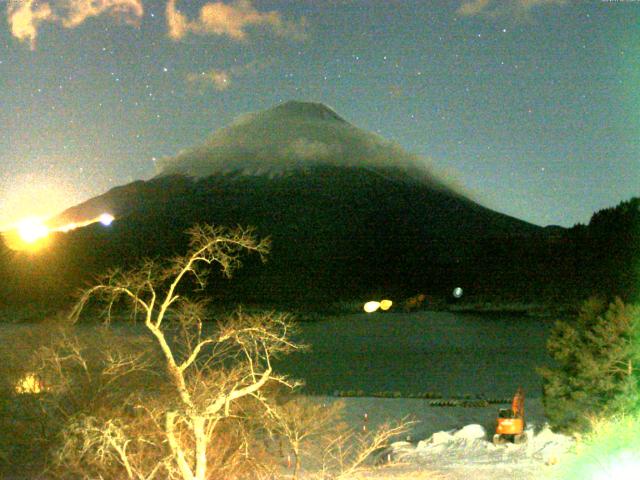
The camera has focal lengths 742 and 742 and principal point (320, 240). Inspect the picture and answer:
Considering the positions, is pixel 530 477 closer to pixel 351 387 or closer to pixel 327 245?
pixel 351 387

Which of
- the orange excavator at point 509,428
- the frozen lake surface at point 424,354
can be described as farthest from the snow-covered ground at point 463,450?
the frozen lake surface at point 424,354

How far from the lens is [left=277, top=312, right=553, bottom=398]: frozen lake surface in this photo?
37062 mm

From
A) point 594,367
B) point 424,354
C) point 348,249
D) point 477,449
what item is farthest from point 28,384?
point 348,249

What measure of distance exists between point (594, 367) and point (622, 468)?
3433 mm

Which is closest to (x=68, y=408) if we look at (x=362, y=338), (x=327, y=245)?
(x=362, y=338)

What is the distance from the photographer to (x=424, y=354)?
5494 cm

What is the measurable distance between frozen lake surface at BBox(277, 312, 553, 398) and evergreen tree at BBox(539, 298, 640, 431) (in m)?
6.05

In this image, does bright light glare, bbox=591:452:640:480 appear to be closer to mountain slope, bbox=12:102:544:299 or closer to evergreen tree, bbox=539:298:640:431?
evergreen tree, bbox=539:298:640:431

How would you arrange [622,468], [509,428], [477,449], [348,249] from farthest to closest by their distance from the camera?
[348,249] → [509,428] → [477,449] → [622,468]

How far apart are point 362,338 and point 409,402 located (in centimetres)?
4328

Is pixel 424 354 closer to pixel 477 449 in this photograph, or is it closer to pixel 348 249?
pixel 477 449

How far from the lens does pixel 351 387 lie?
3572 centimetres

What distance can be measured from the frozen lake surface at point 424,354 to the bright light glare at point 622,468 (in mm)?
7309

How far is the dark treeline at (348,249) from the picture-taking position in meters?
83.4
